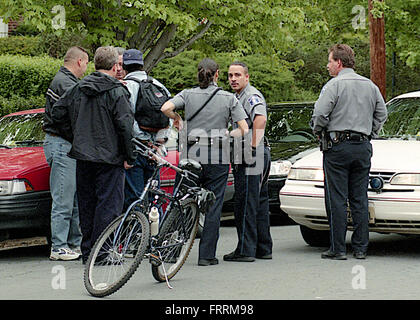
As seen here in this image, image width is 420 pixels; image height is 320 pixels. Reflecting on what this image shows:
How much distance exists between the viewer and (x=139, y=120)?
8273mm

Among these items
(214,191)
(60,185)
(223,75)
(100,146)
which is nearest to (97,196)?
(100,146)

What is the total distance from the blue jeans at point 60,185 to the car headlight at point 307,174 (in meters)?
2.19

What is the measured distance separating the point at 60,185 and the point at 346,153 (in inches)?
108

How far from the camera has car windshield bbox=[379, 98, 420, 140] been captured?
9602 mm

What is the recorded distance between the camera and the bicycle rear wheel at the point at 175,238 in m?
6.89

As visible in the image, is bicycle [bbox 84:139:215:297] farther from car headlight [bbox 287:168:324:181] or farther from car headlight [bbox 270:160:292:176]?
car headlight [bbox 270:160:292:176]

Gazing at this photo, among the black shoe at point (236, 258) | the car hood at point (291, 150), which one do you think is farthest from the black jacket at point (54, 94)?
the car hood at point (291, 150)

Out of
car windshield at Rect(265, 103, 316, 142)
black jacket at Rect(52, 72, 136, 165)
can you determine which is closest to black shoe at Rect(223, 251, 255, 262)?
black jacket at Rect(52, 72, 136, 165)

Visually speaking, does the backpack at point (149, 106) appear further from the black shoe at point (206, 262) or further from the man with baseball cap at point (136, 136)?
the black shoe at point (206, 262)

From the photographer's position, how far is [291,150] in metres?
11.4

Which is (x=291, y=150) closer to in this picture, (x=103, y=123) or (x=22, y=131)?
(x=22, y=131)

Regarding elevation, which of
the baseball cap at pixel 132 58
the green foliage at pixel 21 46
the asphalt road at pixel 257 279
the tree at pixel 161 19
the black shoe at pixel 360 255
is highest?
the green foliage at pixel 21 46

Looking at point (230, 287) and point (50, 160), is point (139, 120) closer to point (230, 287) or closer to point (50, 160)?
point (50, 160)

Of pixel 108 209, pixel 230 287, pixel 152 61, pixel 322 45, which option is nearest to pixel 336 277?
pixel 230 287
